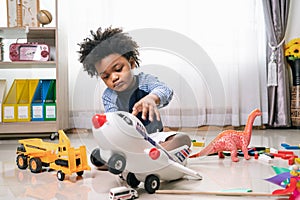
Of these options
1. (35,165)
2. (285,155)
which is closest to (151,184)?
(35,165)

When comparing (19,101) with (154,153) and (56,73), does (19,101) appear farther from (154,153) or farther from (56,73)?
(154,153)

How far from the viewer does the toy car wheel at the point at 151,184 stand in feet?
3.31

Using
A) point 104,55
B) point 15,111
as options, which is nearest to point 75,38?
point 15,111

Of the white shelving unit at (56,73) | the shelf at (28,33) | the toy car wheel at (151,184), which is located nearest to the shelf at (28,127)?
the white shelving unit at (56,73)

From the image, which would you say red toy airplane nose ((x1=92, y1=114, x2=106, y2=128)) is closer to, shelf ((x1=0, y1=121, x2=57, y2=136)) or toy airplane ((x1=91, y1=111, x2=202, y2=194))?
toy airplane ((x1=91, y1=111, x2=202, y2=194))

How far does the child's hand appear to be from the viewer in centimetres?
95

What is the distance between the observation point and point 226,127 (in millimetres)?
2568

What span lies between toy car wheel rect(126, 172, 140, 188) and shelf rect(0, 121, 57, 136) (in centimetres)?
132

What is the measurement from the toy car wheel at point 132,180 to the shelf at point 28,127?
51.9 inches

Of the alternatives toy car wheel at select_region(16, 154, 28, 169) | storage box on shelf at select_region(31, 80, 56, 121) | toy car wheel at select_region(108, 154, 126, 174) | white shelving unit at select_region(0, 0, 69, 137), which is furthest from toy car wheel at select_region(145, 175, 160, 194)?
storage box on shelf at select_region(31, 80, 56, 121)

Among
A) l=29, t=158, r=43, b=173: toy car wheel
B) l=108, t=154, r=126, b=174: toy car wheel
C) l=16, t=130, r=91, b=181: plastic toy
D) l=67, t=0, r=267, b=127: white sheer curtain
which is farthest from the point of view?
l=29, t=158, r=43, b=173: toy car wheel

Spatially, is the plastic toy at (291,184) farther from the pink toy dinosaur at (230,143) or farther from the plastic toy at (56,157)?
the plastic toy at (56,157)

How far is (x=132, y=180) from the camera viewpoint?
1.06 metres

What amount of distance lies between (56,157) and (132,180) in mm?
338
